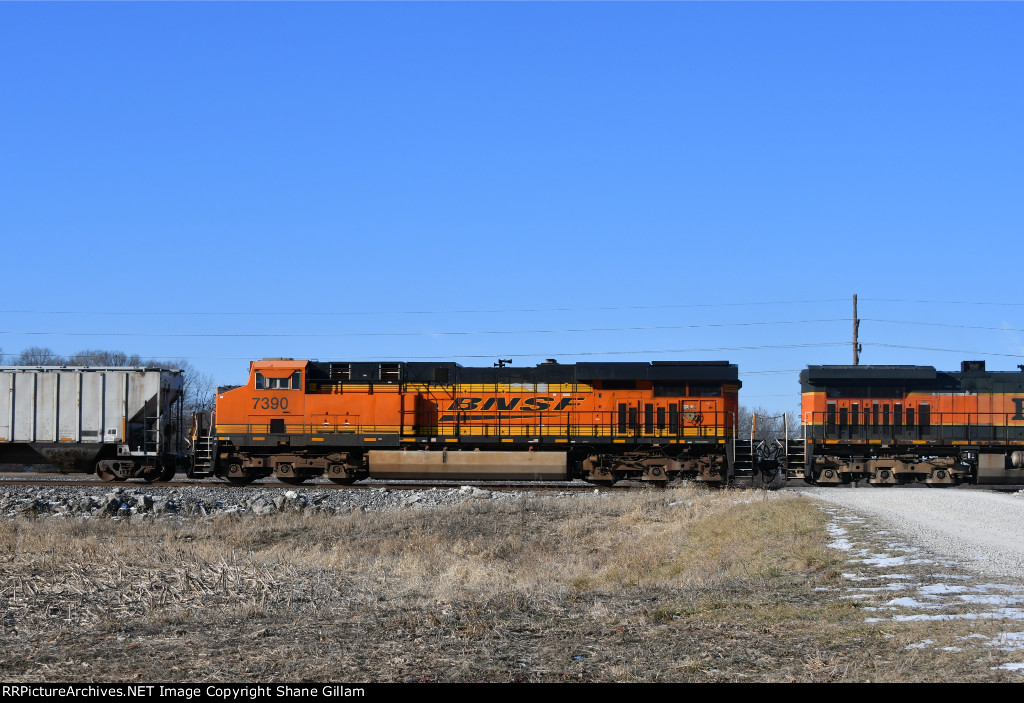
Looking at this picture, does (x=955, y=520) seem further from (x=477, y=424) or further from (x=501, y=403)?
(x=477, y=424)

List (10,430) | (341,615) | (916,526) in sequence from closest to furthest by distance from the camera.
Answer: (341,615) → (916,526) → (10,430)

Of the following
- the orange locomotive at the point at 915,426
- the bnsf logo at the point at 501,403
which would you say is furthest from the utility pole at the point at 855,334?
the bnsf logo at the point at 501,403

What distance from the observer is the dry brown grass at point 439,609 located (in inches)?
240

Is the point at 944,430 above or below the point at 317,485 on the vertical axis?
above

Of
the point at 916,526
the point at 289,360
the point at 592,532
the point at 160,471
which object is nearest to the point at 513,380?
the point at 289,360

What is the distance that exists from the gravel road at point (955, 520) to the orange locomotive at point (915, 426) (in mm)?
4875

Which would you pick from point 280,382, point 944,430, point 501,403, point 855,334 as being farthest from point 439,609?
point 855,334

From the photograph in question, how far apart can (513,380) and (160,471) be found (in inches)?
401

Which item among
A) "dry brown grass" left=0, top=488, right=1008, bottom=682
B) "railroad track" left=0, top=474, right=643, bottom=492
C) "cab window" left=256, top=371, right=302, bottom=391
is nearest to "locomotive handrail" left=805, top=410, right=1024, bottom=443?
"railroad track" left=0, top=474, right=643, bottom=492

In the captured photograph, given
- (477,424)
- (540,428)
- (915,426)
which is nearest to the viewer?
(540,428)

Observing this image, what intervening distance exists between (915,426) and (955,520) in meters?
13.0

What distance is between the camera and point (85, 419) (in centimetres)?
2536

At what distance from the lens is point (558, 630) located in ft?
23.8
